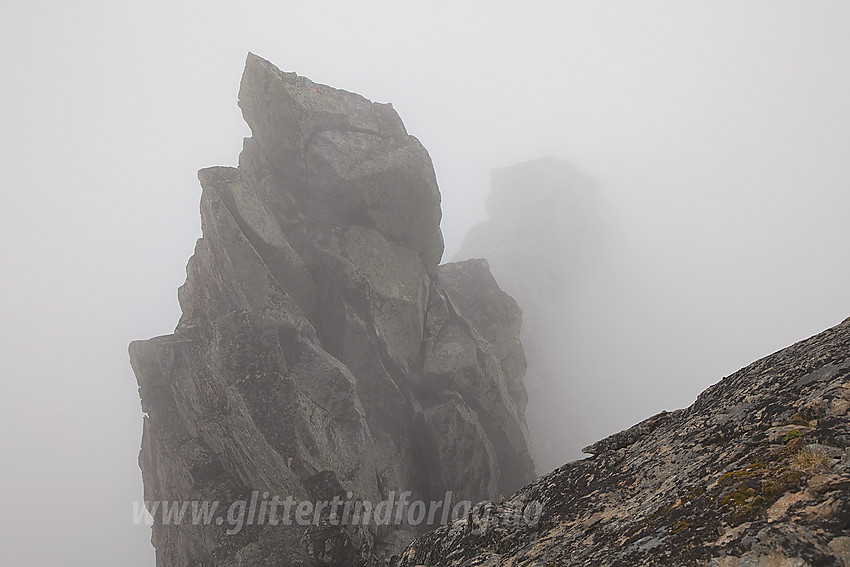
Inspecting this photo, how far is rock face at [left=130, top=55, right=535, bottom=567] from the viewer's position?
71.1 ft

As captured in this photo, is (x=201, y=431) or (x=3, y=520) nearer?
(x=201, y=431)

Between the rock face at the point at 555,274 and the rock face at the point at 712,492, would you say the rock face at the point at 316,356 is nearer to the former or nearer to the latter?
the rock face at the point at 712,492

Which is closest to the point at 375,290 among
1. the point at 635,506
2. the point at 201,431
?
the point at 201,431

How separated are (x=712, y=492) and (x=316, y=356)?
21474 mm

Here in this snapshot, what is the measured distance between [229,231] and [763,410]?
25.3 m

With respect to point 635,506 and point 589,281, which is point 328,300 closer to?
point 635,506

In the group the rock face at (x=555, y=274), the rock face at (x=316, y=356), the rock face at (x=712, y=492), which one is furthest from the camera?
the rock face at (x=555, y=274)

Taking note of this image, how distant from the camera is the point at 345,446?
2369 cm

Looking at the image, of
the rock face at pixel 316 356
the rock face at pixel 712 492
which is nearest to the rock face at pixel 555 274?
the rock face at pixel 316 356

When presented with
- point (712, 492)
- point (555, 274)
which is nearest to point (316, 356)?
point (712, 492)

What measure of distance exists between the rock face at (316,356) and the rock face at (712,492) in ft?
41.7

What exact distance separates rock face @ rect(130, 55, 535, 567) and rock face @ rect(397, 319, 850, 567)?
12695mm

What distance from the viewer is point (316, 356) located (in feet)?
80.9

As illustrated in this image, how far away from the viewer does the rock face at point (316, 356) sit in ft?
71.1
